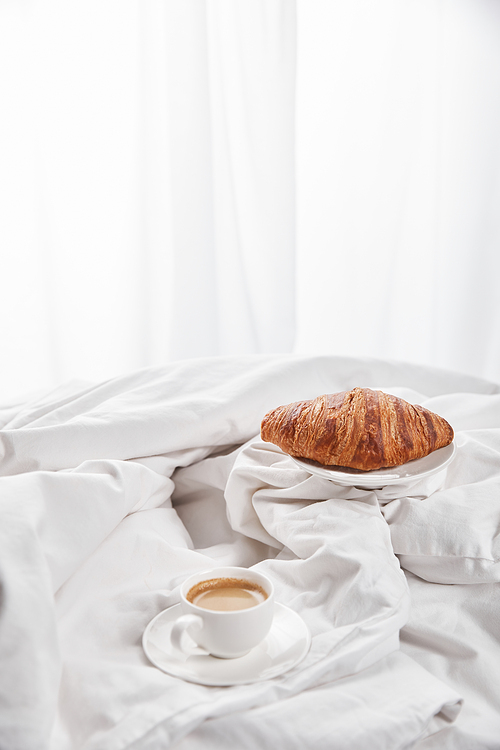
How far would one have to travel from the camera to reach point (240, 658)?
49cm

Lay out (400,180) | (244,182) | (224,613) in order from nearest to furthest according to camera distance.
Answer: (224,613), (244,182), (400,180)

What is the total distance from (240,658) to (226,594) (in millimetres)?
51

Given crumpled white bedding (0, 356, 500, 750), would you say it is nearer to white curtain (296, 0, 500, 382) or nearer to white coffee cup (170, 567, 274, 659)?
white coffee cup (170, 567, 274, 659)

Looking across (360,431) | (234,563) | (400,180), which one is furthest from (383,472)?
(400,180)

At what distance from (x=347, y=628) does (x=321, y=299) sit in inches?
79.1

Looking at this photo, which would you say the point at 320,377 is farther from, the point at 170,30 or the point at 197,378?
the point at 170,30

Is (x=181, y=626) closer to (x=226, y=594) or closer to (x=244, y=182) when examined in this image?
(x=226, y=594)

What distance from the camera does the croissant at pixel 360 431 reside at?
65cm

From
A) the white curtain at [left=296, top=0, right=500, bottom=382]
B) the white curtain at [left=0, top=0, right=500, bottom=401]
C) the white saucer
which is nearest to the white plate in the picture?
the white saucer

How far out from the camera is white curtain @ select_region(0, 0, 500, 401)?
204cm

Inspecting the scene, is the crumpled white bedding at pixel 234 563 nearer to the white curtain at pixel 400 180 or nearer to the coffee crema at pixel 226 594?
the coffee crema at pixel 226 594

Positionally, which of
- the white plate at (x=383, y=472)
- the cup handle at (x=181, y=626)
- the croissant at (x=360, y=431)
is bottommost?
the cup handle at (x=181, y=626)

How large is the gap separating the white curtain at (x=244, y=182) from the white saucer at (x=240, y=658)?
171cm

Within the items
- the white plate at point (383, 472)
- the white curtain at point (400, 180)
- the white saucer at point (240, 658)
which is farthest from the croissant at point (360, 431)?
the white curtain at point (400, 180)
